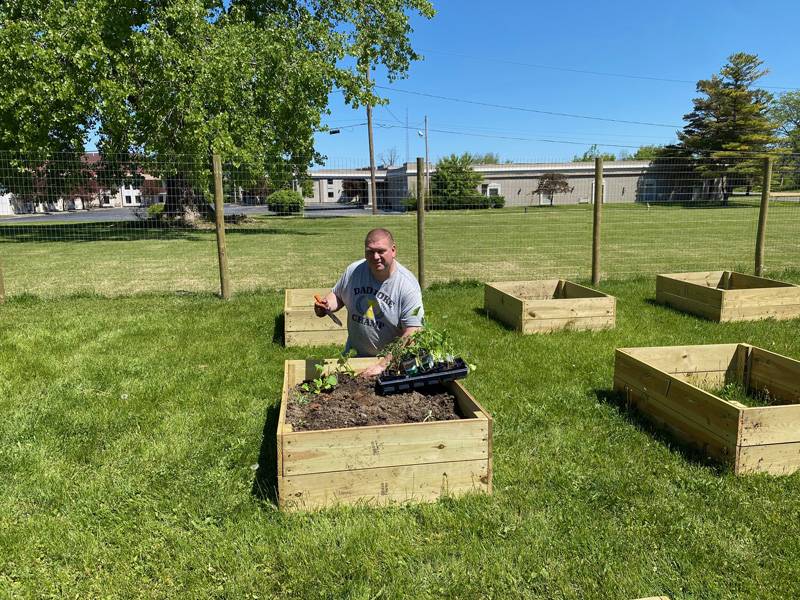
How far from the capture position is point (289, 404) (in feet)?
11.7

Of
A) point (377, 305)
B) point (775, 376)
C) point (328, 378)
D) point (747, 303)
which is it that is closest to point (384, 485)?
point (328, 378)

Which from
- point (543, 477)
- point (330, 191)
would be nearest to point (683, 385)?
point (543, 477)

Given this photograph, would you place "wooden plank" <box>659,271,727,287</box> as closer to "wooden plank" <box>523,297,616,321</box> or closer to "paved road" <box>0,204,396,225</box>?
"wooden plank" <box>523,297,616,321</box>

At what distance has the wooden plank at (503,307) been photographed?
21.9ft

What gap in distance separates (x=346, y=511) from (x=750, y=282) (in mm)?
7291

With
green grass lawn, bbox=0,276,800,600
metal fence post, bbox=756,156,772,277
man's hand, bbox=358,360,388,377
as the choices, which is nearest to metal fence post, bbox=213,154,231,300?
green grass lawn, bbox=0,276,800,600

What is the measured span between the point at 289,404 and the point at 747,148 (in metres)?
53.5

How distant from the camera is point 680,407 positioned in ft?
12.5

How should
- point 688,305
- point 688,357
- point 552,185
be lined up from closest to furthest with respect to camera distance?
point 688,357 → point 688,305 → point 552,185

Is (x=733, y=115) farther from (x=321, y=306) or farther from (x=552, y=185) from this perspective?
(x=321, y=306)

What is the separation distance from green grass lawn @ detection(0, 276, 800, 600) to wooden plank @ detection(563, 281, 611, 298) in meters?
2.16

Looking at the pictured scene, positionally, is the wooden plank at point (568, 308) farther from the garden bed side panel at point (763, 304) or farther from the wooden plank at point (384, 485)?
the wooden plank at point (384, 485)

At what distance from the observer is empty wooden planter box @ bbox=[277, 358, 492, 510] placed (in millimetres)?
2961

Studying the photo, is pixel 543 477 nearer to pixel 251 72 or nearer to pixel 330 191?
pixel 251 72
